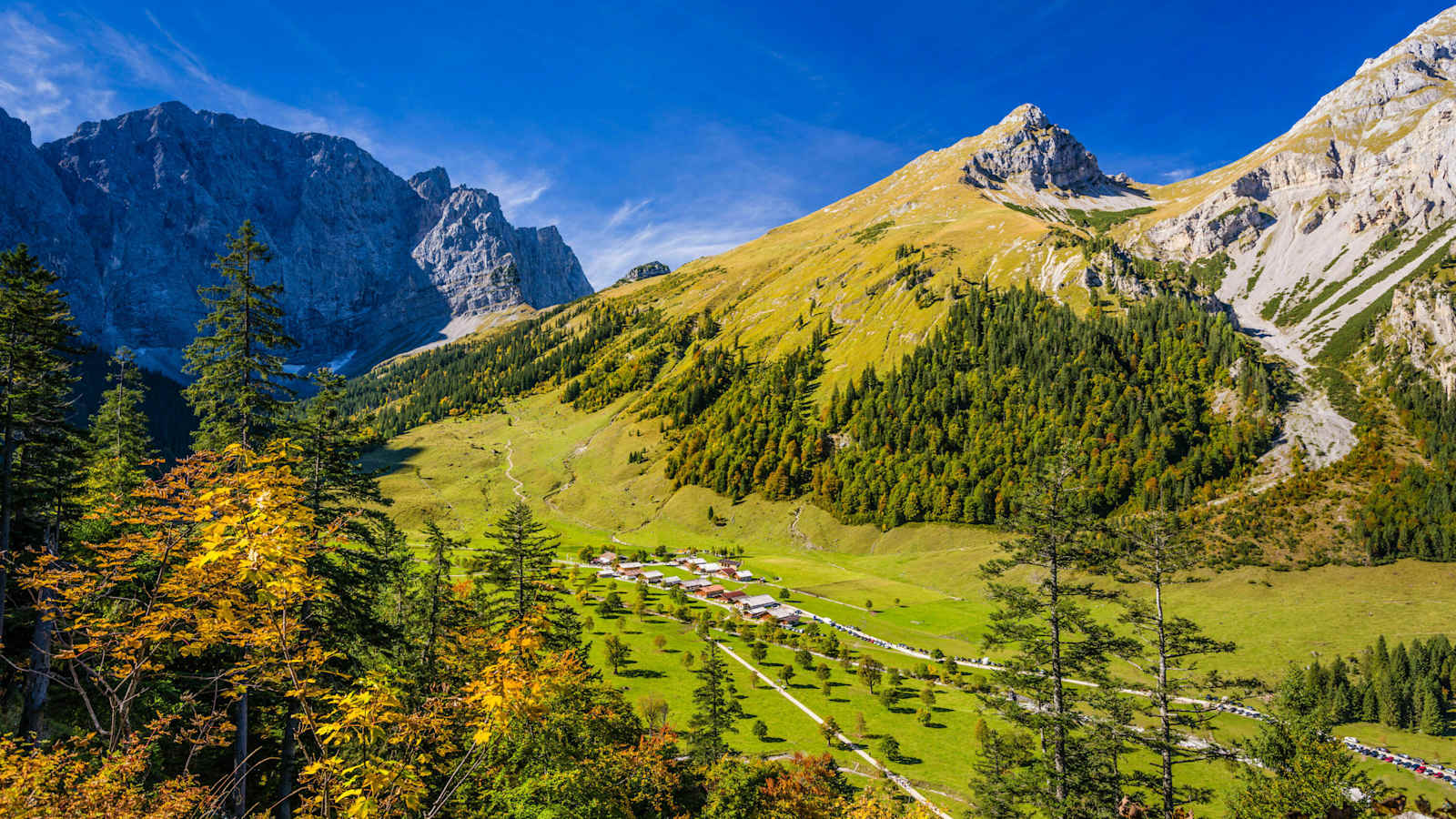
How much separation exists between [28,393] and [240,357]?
6292mm

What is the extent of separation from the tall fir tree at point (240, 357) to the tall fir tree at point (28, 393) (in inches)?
155

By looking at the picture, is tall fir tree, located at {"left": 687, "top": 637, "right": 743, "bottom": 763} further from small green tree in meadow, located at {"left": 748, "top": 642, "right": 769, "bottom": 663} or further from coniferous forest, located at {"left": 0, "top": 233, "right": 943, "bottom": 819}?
small green tree in meadow, located at {"left": 748, "top": 642, "right": 769, "bottom": 663}

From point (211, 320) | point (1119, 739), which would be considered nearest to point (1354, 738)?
point (1119, 739)

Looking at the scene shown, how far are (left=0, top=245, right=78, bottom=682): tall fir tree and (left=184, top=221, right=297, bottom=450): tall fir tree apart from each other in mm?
3946

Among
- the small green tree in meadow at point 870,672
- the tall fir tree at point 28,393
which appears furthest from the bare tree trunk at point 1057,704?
the small green tree in meadow at point 870,672

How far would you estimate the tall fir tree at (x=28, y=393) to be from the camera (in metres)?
21.7

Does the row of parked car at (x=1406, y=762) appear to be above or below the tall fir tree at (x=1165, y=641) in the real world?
below

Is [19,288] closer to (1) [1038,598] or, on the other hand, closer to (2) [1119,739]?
(1) [1038,598]

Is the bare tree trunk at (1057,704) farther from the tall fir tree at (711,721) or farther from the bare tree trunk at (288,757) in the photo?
the bare tree trunk at (288,757)

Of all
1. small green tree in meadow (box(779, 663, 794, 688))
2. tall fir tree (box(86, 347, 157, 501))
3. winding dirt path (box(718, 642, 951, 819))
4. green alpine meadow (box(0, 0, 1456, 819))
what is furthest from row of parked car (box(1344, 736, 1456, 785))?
tall fir tree (box(86, 347, 157, 501))

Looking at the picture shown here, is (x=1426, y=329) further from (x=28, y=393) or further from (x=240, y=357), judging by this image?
(x=28, y=393)

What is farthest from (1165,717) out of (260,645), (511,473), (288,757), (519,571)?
(511,473)

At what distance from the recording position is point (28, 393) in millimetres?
21641

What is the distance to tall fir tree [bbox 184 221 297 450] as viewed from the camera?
24.7 m
